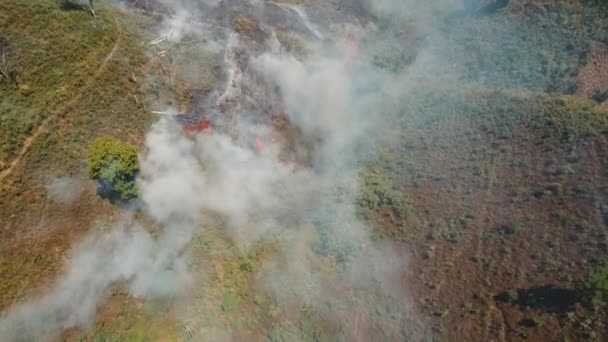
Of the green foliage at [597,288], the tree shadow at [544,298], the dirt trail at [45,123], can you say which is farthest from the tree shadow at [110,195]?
the green foliage at [597,288]

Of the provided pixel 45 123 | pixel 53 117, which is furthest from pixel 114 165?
pixel 53 117

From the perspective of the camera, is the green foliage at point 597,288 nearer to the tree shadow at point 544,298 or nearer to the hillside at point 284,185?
the hillside at point 284,185

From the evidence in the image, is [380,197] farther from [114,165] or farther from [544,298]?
[114,165]

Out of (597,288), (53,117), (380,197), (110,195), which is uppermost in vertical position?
(597,288)

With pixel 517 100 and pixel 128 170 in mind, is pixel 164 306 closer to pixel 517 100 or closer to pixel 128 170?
pixel 128 170

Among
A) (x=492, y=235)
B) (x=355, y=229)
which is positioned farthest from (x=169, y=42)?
(x=492, y=235)

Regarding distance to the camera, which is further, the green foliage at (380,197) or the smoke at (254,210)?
the green foliage at (380,197)

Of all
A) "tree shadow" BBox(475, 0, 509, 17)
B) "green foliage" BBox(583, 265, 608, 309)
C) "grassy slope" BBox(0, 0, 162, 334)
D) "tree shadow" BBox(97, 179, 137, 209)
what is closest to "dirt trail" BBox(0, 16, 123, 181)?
"grassy slope" BBox(0, 0, 162, 334)
